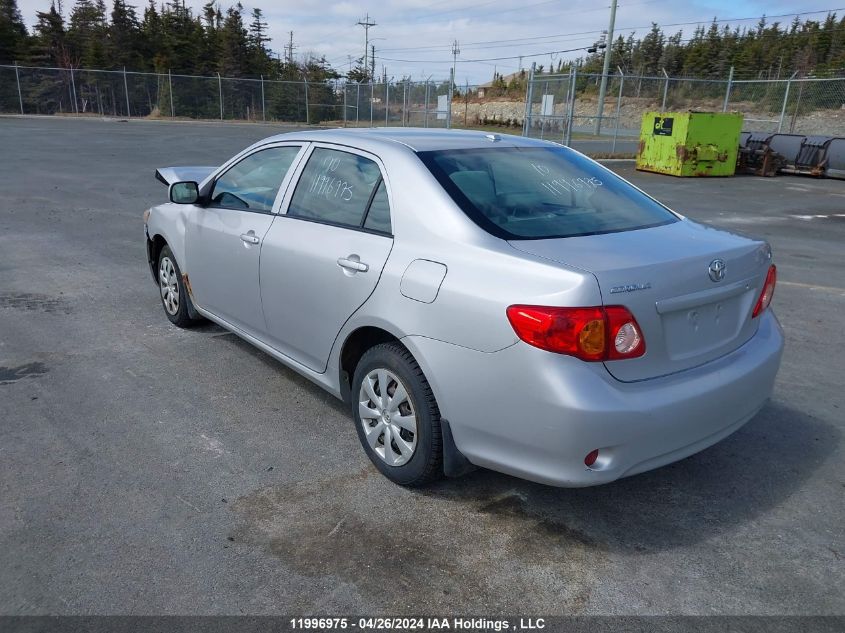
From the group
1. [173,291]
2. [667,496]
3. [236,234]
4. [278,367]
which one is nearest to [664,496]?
[667,496]

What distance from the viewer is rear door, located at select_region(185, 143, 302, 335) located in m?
4.24

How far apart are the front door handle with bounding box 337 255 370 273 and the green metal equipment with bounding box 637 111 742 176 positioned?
1675 centimetres

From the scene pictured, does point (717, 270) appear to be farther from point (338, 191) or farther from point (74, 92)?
point (74, 92)

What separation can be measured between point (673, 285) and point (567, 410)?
2.29 ft

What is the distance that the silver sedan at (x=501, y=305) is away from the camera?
104 inches

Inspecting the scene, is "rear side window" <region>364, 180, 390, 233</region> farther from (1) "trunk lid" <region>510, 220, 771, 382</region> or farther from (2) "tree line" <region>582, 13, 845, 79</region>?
(2) "tree line" <region>582, 13, 845, 79</region>

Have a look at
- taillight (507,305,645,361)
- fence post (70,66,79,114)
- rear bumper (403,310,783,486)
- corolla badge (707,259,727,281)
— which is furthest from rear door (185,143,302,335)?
fence post (70,66,79,114)

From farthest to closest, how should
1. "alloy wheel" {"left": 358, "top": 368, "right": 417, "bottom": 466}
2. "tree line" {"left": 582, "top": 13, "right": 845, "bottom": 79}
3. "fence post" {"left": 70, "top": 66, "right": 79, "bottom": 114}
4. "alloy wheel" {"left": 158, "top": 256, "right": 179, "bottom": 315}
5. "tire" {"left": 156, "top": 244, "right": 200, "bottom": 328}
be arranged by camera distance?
"tree line" {"left": 582, "top": 13, "right": 845, "bottom": 79}
"fence post" {"left": 70, "top": 66, "right": 79, "bottom": 114}
"alloy wheel" {"left": 158, "top": 256, "right": 179, "bottom": 315}
"tire" {"left": 156, "top": 244, "right": 200, "bottom": 328}
"alloy wheel" {"left": 358, "top": 368, "right": 417, "bottom": 466}

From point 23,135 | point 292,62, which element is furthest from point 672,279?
point 292,62

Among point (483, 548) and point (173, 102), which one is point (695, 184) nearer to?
point (483, 548)

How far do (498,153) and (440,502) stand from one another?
186cm

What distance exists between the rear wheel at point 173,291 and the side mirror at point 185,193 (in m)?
0.65

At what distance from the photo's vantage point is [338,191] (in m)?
3.78

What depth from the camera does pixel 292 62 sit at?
6444 cm
